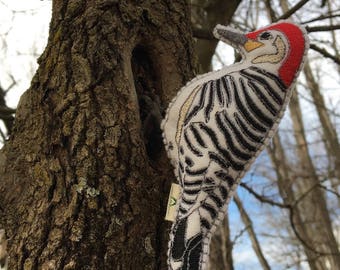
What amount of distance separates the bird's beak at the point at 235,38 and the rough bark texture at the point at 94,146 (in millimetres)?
296

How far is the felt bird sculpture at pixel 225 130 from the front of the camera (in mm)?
835

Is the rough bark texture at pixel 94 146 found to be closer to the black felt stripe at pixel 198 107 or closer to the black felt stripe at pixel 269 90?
the black felt stripe at pixel 198 107

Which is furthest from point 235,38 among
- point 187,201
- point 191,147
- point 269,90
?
point 187,201

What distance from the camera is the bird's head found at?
2.92 ft

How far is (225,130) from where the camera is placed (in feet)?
2.84

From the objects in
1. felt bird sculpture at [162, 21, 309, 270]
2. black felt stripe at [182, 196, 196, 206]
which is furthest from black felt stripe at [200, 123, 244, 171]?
black felt stripe at [182, 196, 196, 206]

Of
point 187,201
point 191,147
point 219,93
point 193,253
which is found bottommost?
point 193,253

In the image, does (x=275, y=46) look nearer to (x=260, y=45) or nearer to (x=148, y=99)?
(x=260, y=45)

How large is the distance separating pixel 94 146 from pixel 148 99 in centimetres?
25

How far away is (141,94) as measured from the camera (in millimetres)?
1276

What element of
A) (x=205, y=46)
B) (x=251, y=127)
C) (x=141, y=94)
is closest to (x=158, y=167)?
(x=141, y=94)

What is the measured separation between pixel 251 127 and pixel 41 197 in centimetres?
53

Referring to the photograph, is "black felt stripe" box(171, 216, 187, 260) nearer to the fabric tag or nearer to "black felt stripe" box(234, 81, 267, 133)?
the fabric tag

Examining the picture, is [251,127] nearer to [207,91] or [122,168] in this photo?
[207,91]
